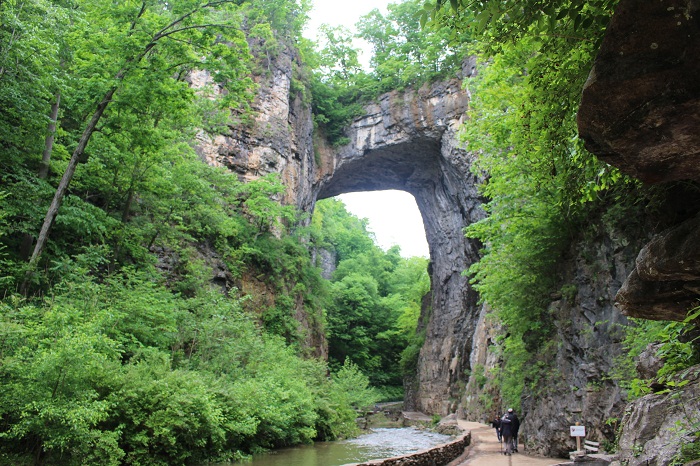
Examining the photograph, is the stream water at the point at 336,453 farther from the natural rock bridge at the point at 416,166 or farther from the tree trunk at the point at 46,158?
the natural rock bridge at the point at 416,166

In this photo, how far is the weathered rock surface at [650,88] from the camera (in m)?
3.11

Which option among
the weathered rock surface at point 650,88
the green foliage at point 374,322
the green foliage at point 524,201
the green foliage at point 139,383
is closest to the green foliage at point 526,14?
the weathered rock surface at point 650,88

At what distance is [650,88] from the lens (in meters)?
3.23

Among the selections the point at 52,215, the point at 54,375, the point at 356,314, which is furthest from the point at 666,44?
the point at 356,314

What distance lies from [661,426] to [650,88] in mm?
3202

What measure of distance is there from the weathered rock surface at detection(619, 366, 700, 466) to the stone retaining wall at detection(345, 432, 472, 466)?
4020 millimetres

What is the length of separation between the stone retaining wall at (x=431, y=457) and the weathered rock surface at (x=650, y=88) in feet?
20.0

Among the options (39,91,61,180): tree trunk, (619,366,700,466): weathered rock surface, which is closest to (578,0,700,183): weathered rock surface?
(619,366,700,466): weathered rock surface

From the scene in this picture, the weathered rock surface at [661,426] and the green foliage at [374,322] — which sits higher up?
the green foliage at [374,322]

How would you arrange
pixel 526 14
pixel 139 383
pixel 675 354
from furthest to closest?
pixel 139 383
pixel 675 354
pixel 526 14

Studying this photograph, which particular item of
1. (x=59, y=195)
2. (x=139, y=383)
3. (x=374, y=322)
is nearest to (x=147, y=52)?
(x=59, y=195)

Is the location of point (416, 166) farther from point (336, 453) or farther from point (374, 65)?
point (336, 453)

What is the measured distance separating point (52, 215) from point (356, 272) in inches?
1454

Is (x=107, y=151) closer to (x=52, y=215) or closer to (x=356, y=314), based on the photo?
(x=52, y=215)
